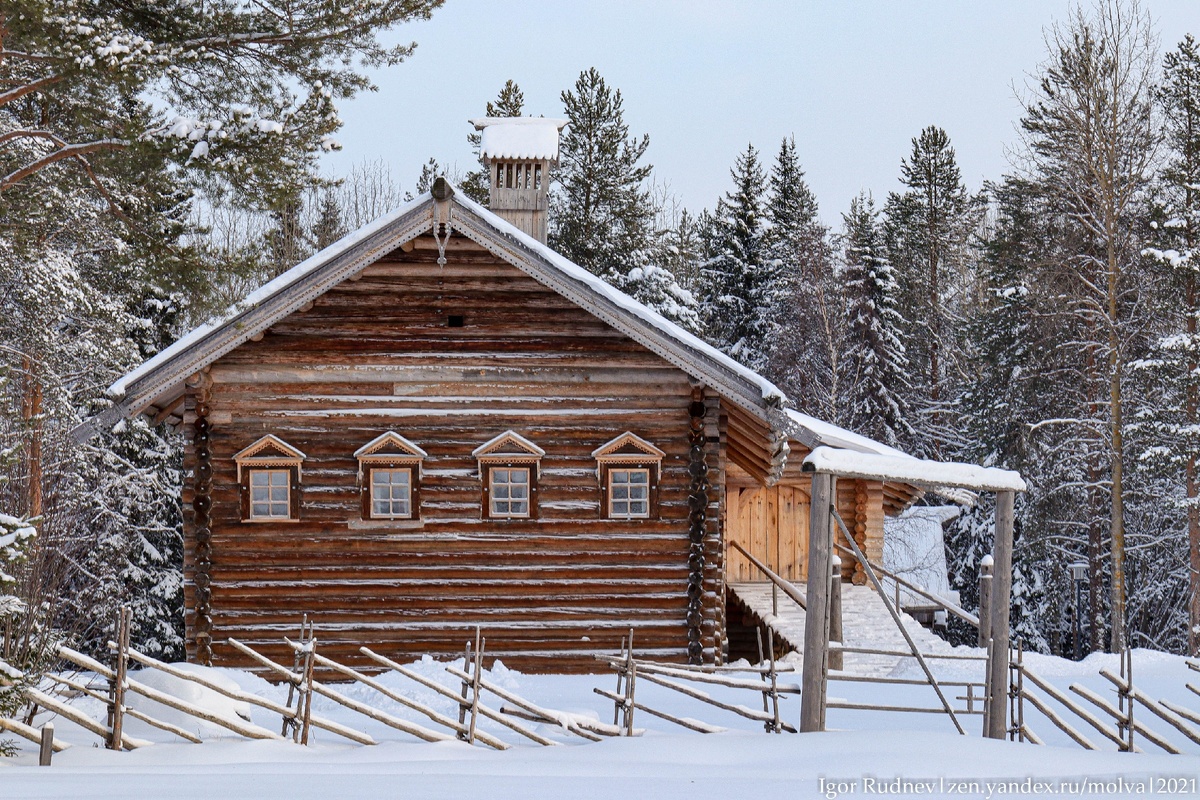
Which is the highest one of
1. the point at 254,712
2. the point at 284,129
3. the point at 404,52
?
the point at 404,52

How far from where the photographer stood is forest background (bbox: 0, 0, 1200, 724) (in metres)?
12.7

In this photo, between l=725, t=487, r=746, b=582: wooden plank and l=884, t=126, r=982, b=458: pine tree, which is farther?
l=884, t=126, r=982, b=458: pine tree

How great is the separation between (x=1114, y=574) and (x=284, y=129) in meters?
19.9

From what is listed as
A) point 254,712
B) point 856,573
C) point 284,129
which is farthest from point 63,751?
point 856,573

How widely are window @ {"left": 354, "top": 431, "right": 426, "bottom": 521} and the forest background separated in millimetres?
2803

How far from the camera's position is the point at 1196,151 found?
25.5 meters

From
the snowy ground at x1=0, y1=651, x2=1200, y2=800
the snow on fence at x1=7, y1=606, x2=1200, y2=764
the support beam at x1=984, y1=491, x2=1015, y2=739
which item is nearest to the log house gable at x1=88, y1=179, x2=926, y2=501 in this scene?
the snow on fence at x1=7, y1=606, x2=1200, y2=764

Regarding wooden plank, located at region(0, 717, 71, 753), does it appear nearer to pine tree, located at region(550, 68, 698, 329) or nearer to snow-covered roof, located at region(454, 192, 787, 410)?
snow-covered roof, located at region(454, 192, 787, 410)

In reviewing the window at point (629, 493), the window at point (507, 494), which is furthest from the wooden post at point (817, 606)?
the window at point (507, 494)

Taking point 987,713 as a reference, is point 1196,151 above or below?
above

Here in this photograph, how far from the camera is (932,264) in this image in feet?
145

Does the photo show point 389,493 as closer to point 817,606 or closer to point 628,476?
point 628,476

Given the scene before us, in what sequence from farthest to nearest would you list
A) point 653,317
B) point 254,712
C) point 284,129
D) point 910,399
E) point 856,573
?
point 910,399
point 856,573
point 653,317
point 254,712
point 284,129

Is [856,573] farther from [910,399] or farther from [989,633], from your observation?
[910,399]
